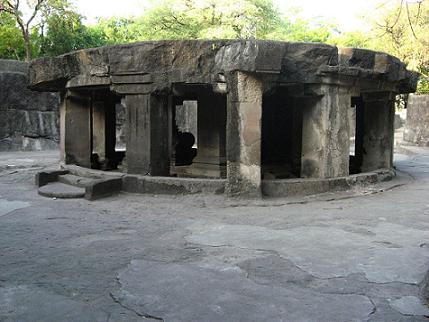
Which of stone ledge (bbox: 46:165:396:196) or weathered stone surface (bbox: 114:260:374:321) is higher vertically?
stone ledge (bbox: 46:165:396:196)

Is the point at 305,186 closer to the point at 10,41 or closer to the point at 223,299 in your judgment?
the point at 223,299

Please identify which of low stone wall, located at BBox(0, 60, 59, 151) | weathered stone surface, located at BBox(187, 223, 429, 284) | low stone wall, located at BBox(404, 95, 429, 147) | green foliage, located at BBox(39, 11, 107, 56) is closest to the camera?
weathered stone surface, located at BBox(187, 223, 429, 284)

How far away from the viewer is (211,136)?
7.51 meters

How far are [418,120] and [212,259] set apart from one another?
15.5m

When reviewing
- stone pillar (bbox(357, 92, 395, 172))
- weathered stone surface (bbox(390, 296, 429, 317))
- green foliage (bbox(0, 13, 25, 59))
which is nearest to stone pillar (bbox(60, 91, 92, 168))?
stone pillar (bbox(357, 92, 395, 172))

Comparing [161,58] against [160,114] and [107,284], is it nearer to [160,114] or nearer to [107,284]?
[160,114]

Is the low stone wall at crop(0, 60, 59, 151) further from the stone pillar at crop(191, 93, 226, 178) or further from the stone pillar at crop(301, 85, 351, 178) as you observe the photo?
the stone pillar at crop(301, 85, 351, 178)

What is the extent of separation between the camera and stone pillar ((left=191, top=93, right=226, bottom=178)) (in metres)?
7.41

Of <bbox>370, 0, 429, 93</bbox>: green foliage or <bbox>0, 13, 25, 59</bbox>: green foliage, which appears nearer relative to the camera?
<bbox>370, 0, 429, 93</bbox>: green foliage

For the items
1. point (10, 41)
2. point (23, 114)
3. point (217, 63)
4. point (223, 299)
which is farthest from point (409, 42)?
point (223, 299)

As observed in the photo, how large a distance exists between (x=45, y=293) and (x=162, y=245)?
1231mm

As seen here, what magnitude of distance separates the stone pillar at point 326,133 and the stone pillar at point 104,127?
418cm

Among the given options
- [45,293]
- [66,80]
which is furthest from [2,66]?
[45,293]

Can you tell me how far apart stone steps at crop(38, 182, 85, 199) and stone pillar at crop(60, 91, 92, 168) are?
1.31 metres
